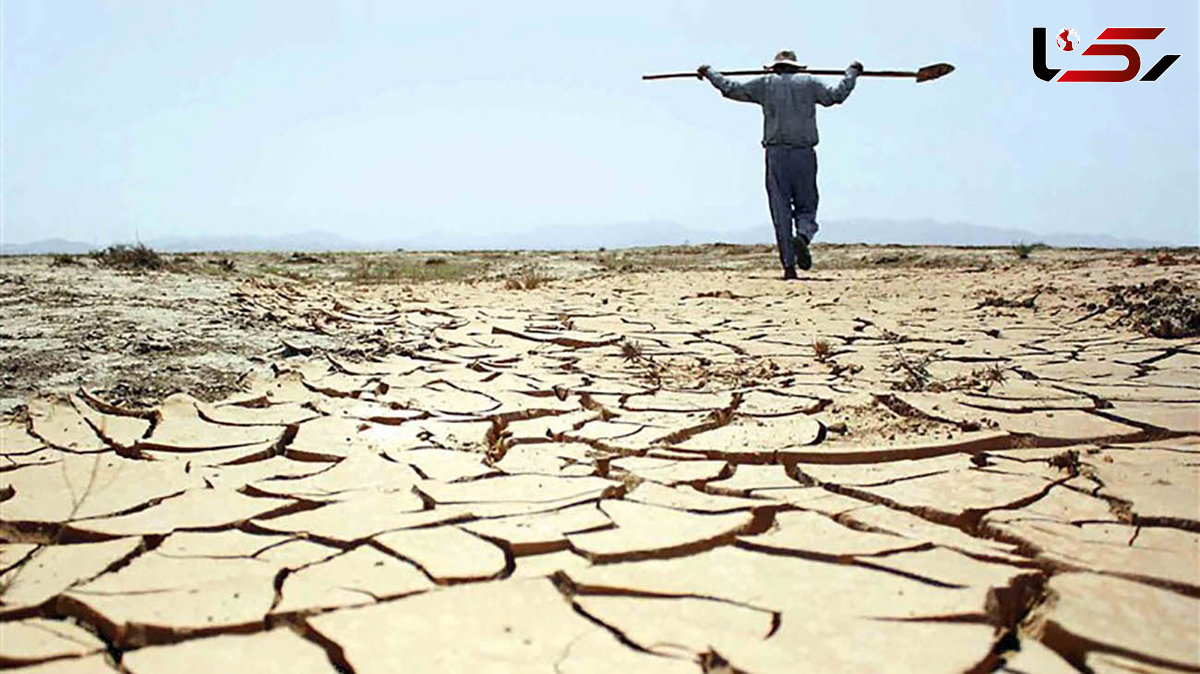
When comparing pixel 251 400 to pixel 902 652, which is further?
pixel 251 400

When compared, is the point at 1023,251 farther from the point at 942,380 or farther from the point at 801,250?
the point at 942,380

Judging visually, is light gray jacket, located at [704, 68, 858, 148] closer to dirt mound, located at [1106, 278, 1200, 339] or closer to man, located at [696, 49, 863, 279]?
man, located at [696, 49, 863, 279]

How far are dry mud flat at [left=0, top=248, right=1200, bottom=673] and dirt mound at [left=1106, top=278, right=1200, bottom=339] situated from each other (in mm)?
243

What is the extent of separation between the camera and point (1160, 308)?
499 centimetres

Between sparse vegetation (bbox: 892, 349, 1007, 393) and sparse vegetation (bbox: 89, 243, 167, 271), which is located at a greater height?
sparse vegetation (bbox: 89, 243, 167, 271)

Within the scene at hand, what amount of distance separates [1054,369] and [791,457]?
6.22 feet

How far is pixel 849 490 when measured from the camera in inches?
96.7

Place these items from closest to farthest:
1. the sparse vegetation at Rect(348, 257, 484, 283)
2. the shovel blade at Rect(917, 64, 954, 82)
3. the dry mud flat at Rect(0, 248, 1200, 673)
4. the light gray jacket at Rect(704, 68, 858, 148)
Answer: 1. the dry mud flat at Rect(0, 248, 1200, 673)
2. the light gray jacket at Rect(704, 68, 858, 148)
3. the shovel blade at Rect(917, 64, 954, 82)
4. the sparse vegetation at Rect(348, 257, 484, 283)

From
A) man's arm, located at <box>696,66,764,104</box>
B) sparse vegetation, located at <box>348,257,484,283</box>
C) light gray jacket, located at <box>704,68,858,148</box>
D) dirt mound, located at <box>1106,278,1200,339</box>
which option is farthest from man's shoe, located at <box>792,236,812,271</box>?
sparse vegetation, located at <box>348,257,484,283</box>

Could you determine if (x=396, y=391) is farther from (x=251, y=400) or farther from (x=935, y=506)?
(x=935, y=506)

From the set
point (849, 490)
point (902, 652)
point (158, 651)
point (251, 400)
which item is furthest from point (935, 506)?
point (251, 400)

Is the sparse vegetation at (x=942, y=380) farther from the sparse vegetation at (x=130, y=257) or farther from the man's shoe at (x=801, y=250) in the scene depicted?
the sparse vegetation at (x=130, y=257)

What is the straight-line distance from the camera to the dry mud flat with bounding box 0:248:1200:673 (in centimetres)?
166

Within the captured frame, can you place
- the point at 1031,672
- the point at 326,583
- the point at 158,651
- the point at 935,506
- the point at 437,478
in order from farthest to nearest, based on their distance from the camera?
the point at 437,478
the point at 935,506
the point at 326,583
the point at 158,651
the point at 1031,672
